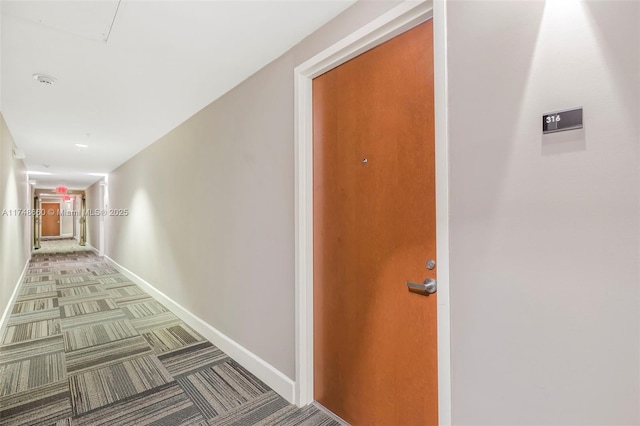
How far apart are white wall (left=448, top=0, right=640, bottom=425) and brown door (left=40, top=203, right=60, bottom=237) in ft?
68.5

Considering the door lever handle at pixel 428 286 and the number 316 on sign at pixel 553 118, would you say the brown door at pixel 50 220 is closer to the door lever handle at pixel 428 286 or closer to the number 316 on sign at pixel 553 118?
the door lever handle at pixel 428 286

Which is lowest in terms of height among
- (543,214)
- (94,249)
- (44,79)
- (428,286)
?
(94,249)

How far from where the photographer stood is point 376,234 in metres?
1.63

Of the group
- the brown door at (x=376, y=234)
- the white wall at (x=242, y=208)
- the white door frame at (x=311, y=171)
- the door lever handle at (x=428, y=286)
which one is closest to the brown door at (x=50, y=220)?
the white wall at (x=242, y=208)

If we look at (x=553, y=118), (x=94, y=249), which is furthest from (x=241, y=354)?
(x=94, y=249)

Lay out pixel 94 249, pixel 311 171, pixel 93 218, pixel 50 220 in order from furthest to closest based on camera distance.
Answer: pixel 50 220 → pixel 93 218 → pixel 94 249 → pixel 311 171

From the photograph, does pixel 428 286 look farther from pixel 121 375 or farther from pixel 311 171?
pixel 121 375

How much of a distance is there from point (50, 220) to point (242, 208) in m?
19.3

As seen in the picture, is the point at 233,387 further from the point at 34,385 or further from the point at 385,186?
the point at 385,186

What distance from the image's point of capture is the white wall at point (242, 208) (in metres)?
2.10

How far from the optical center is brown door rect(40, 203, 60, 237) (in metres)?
15.9

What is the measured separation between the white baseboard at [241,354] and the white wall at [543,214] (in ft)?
4.07

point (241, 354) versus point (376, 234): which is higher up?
point (376, 234)

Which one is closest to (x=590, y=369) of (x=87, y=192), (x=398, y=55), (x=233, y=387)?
(x=398, y=55)
